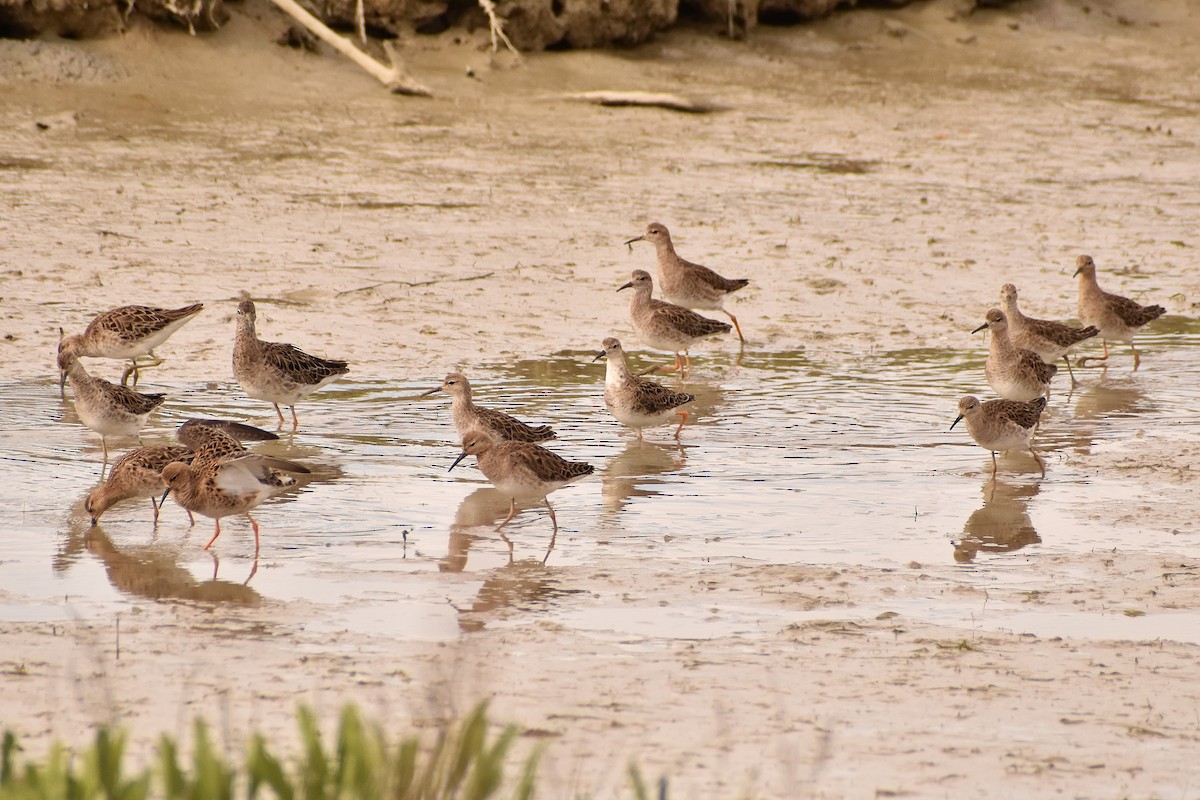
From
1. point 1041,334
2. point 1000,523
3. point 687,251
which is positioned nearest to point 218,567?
point 1000,523

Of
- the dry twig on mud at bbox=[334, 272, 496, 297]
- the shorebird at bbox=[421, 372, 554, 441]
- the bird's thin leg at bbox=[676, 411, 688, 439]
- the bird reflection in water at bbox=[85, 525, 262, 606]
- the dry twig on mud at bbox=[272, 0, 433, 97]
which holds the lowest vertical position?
the bird reflection in water at bbox=[85, 525, 262, 606]

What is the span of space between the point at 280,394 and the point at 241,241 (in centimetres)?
493

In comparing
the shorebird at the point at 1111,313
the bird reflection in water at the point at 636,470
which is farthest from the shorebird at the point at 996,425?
the shorebird at the point at 1111,313

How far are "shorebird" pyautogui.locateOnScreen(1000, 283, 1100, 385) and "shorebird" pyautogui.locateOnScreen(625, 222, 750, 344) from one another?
95.7 inches

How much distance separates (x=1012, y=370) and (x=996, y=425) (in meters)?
1.89

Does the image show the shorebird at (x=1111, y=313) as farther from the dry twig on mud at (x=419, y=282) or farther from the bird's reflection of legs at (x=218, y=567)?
the bird's reflection of legs at (x=218, y=567)

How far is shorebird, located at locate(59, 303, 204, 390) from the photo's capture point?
12516 mm

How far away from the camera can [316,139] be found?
814 inches

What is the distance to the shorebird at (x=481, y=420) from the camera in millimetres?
11133

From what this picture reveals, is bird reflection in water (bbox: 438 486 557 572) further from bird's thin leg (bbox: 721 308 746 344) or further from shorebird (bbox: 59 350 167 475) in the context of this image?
bird's thin leg (bbox: 721 308 746 344)

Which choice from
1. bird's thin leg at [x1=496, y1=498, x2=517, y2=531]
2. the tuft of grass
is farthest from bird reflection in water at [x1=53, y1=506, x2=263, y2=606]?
the tuft of grass

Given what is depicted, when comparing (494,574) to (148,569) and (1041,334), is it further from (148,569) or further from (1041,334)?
(1041,334)

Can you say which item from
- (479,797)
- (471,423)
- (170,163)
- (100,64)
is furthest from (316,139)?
(479,797)

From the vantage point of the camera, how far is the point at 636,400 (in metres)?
11.6
